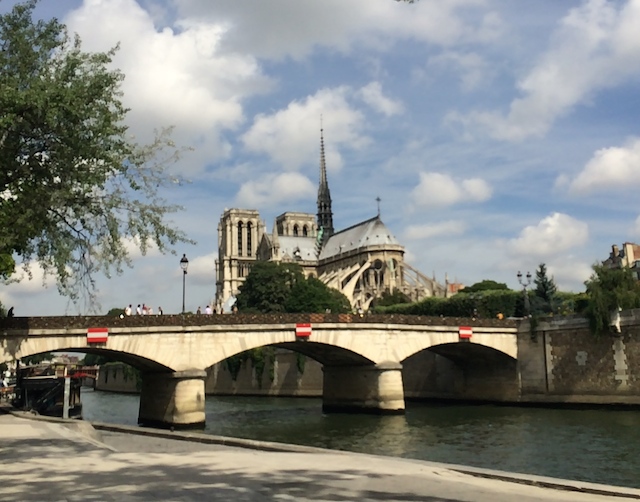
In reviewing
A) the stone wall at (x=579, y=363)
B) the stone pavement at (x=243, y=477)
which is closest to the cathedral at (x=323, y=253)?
the stone wall at (x=579, y=363)

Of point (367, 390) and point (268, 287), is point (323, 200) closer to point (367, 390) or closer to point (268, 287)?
point (268, 287)

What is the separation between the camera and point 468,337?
1565 inches

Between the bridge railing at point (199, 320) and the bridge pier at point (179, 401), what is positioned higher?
the bridge railing at point (199, 320)

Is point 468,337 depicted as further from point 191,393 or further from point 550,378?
point 191,393

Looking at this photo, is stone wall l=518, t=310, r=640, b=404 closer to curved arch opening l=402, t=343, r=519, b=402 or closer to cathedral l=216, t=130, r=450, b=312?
curved arch opening l=402, t=343, r=519, b=402

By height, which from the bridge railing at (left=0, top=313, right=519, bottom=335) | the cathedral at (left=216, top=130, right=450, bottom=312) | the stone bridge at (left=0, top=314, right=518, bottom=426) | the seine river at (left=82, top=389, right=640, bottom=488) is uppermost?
the cathedral at (left=216, top=130, right=450, bottom=312)

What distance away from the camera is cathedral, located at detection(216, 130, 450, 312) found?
10700 cm

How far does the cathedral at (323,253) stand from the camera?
107000mm

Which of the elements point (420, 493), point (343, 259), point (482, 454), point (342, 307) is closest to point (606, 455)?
point (482, 454)

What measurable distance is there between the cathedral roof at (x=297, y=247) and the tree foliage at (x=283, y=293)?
5091 centimetres

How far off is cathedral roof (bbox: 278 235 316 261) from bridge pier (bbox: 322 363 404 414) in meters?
Answer: 96.2

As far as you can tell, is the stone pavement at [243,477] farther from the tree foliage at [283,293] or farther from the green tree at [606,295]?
the tree foliage at [283,293]

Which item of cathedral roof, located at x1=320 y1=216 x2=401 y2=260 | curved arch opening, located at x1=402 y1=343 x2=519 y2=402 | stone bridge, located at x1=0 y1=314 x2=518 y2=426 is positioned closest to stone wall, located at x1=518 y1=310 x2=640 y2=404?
stone bridge, located at x1=0 y1=314 x2=518 y2=426

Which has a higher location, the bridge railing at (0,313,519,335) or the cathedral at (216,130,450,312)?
the cathedral at (216,130,450,312)
